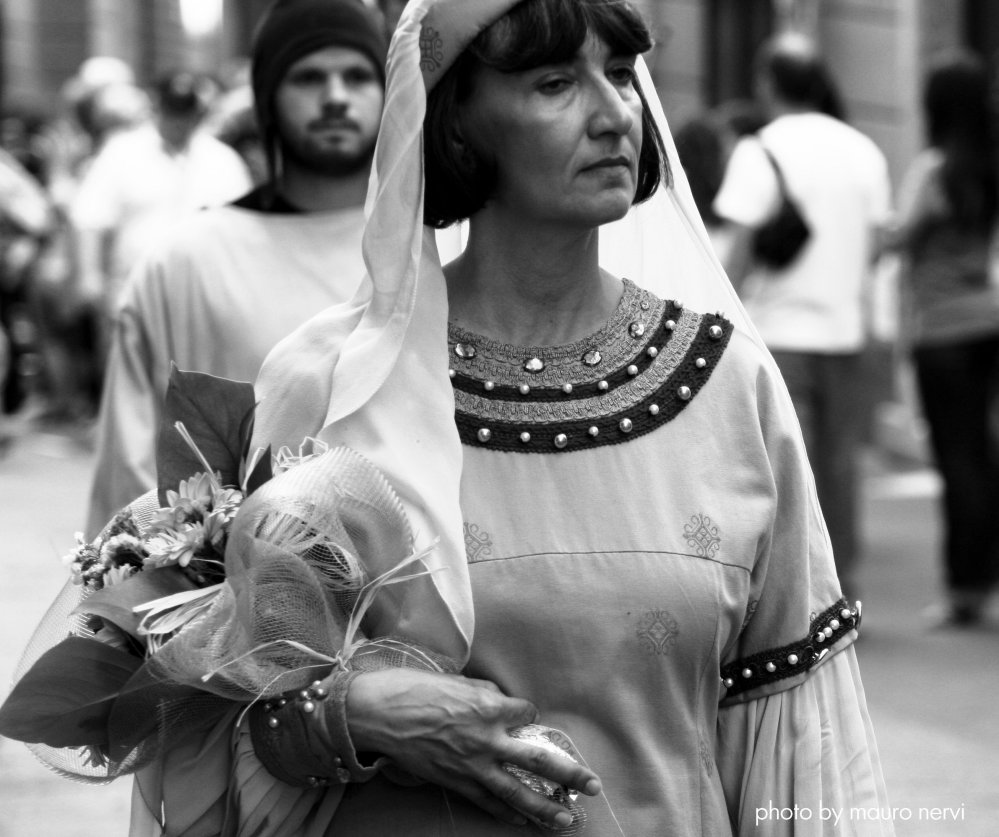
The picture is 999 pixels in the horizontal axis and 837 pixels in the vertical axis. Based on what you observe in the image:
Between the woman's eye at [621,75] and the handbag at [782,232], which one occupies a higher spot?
the woman's eye at [621,75]

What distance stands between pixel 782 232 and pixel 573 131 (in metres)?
4.67

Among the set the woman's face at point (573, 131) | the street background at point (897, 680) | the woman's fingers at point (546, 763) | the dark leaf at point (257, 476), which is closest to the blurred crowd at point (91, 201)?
the street background at point (897, 680)

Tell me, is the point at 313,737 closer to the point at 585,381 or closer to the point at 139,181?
the point at 585,381

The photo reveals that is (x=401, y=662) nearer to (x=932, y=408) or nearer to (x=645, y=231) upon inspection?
(x=645, y=231)

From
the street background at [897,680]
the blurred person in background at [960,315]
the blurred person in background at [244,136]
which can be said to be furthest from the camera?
the blurred person in background at [244,136]

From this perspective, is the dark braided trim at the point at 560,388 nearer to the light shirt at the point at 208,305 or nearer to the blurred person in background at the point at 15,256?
the light shirt at the point at 208,305

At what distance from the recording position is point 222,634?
235 centimetres

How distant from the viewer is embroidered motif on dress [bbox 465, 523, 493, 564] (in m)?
2.49

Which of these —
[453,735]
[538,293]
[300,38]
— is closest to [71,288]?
[300,38]

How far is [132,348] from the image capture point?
4.46m

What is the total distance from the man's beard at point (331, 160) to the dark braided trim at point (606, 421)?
2037 millimetres

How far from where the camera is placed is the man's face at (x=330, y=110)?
458 cm

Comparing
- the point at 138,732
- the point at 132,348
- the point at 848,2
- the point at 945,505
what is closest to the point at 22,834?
the point at 132,348

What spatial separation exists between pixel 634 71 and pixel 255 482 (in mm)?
752
